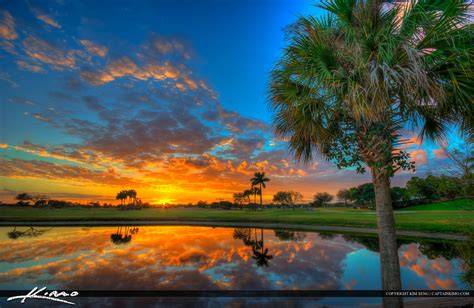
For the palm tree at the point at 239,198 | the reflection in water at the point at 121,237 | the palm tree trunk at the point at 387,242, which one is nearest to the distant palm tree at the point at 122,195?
the palm tree at the point at 239,198

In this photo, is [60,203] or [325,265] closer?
[325,265]

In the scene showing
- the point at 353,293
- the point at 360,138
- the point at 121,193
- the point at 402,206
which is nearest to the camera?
the point at 360,138

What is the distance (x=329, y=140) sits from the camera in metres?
5.91

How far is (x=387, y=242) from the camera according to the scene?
473 centimetres

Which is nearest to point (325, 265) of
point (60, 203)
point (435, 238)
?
point (435, 238)

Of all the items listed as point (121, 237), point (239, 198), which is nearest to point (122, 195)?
point (239, 198)

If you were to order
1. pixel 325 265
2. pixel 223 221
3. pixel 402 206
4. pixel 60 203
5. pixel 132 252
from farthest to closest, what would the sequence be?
pixel 60 203 → pixel 402 206 → pixel 223 221 → pixel 132 252 → pixel 325 265

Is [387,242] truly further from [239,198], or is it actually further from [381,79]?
[239,198]

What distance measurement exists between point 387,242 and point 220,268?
23.2 ft

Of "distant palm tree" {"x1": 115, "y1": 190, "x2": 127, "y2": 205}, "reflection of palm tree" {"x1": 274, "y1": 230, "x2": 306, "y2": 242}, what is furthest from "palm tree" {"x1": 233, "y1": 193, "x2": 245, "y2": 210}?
"reflection of palm tree" {"x1": 274, "y1": 230, "x2": 306, "y2": 242}

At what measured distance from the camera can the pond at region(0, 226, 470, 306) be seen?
25.2ft

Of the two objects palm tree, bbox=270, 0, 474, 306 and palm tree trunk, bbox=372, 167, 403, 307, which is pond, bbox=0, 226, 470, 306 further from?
palm tree, bbox=270, 0, 474, 306

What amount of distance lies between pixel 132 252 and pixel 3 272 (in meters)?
5.25

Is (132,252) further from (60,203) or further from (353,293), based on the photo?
(60,203)
